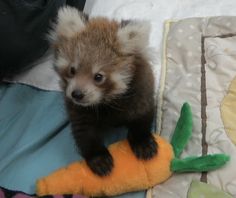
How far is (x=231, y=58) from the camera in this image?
5.64 ft

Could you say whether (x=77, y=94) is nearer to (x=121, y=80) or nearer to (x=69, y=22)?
(x=121, y=80)

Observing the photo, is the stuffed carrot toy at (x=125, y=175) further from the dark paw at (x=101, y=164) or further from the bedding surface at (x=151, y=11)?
the bedding surface at (x=151, y=11)

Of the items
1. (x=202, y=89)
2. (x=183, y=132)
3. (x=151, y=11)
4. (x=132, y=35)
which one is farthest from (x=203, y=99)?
(x=151, y=11)

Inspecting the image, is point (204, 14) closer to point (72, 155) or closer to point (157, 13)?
point (157, 13)

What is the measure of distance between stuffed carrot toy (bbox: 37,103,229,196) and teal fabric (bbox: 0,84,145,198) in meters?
0.07

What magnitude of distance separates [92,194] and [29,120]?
1.63 ft

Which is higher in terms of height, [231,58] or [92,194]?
[231,58]

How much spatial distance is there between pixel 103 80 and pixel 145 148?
0.26 metres

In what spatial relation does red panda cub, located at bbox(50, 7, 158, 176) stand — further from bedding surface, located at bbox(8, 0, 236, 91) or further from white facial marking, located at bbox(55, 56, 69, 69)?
bedding surface, located at bbox(8, 0, 236, 91)

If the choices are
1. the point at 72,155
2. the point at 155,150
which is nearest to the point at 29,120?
the point at 72,155

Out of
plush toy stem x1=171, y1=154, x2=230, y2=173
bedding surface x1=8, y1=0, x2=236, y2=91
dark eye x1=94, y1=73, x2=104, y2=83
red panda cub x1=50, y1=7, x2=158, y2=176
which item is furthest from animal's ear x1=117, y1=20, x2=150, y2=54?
bedding surface x1=8, y1=0, x2=236, y2=91

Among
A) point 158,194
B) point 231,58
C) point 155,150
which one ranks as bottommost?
point 158,194

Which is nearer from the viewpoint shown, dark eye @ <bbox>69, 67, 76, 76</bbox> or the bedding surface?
dark eye @ <bbox>69, 67, 76, 76</bbox>

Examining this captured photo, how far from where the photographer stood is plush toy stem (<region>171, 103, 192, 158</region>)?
4.73 feet
